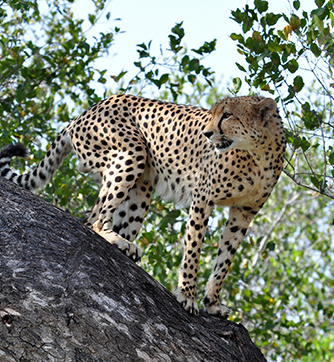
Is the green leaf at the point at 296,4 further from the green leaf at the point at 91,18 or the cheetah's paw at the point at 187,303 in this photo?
the green leaf at the point at 91,18

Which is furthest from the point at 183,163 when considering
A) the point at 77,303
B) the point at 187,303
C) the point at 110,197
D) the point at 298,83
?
the point at 77,303

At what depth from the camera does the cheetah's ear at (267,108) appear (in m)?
4.42

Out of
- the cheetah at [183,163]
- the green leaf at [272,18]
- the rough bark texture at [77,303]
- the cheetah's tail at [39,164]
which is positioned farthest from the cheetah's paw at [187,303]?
the green leaf at [272,18]

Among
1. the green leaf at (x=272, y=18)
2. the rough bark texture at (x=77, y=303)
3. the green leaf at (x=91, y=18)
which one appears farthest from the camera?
the green leaf at (x=91, y=18)

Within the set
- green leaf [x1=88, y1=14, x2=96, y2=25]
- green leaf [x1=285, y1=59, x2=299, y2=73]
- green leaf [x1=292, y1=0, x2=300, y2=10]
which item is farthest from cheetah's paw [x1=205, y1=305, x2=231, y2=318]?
green leaf [x1=88, y1=14, x2=96, y2=25]

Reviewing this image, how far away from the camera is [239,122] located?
4383 mm

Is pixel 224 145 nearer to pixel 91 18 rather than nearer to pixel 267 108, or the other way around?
pixel 267 108

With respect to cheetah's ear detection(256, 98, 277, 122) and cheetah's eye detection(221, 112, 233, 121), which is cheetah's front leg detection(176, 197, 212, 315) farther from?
cheetah's ear detection(256, 98, 277, 122)

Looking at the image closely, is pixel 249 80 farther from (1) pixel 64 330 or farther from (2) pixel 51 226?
(1) pixel 64 330

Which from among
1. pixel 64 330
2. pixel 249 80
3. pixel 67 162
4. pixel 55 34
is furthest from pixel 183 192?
pixel 55 34

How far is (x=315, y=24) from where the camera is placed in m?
4.33

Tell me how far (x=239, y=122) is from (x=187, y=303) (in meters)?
1.50

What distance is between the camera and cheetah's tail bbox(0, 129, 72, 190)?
4.82m

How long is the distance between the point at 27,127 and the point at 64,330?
158 inches
